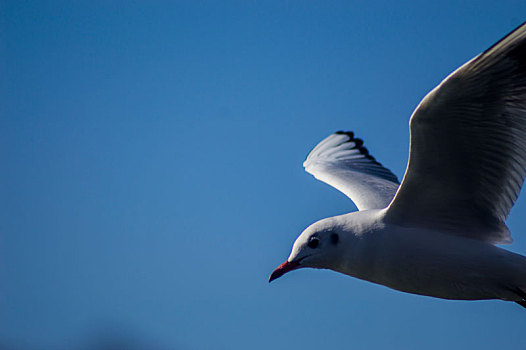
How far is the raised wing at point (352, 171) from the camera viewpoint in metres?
4.96

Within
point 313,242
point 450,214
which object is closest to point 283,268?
point 313,242

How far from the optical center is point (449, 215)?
383 cm

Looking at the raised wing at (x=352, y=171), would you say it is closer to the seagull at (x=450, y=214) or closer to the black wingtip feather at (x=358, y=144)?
the black wingtip feather at (x=358, y=144)

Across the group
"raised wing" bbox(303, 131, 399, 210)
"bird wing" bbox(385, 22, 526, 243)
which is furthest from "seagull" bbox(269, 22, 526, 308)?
"raised wing" bbox(303, 131, 399, 210)

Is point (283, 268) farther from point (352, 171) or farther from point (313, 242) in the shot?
point (352, 171)

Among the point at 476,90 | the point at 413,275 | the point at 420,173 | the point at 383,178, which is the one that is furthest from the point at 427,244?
the point at 383,178

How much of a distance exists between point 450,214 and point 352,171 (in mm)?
1992

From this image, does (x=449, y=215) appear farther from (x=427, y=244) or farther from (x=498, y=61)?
(x=498, y=61)

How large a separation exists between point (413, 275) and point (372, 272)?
0.78ft

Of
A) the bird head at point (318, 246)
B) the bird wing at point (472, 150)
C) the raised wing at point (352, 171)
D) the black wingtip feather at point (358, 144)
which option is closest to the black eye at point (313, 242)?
the bird head at point (318, 246)

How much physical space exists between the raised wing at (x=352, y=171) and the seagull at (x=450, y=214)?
93cm

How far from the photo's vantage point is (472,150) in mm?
3533

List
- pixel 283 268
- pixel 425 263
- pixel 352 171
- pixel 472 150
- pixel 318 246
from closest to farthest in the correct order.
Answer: pixel 472 150 → pixel 425 263 → pixel 318 246 → pixel 283 268 → pixel 352 171

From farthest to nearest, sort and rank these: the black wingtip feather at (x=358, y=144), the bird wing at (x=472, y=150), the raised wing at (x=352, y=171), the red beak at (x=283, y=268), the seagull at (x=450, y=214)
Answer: the black wingtip feather at (x=358, y=144) < the raised wing at (x=352, y=171) < the red beak at (x=283, y=268) < the seagull at (x=450, y=214) < the bird wing at (x=472, y=150)
